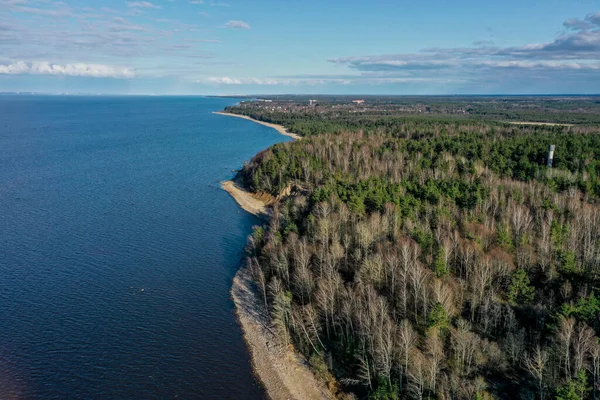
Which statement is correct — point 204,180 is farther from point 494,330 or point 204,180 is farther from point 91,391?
point 494,330

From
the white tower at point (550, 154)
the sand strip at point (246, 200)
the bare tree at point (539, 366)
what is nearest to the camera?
the bare tree at point (539, 366)

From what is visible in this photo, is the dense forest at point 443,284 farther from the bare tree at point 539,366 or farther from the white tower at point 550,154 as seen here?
the white tower at point 550,154

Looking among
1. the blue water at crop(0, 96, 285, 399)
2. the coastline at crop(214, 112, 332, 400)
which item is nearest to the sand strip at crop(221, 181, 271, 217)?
the blue water at crop(0, 96, 285, 399)

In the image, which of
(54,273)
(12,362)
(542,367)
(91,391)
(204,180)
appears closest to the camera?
(542,367)

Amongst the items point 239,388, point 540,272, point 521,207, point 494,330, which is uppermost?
point 521,207

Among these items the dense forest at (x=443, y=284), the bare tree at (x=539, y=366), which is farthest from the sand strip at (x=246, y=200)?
the bare tree at (x=539, y=366)

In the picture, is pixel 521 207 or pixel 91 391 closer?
pixel 91 391

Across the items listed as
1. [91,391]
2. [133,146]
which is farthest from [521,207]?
[133,146]
